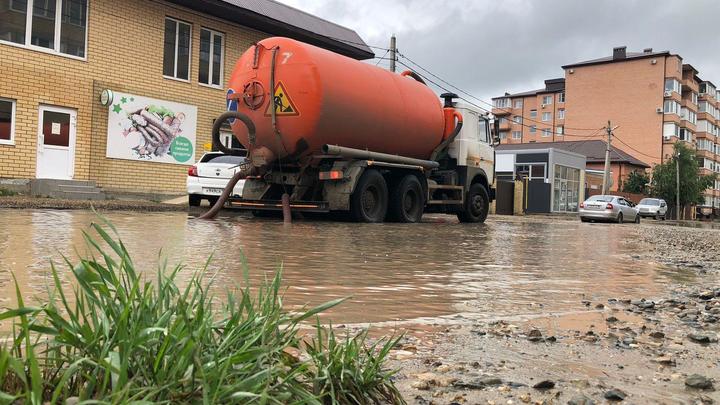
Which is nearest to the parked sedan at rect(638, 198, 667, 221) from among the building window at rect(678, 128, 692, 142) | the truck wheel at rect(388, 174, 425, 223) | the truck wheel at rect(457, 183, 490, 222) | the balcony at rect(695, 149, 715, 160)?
the building window at rect(678, 128, 692, 142)

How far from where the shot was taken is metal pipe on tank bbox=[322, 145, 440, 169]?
37.7 ft

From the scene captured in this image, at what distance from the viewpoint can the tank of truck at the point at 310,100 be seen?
11211 mm

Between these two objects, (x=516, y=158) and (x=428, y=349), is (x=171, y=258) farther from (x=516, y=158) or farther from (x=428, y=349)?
(x=516, y=158)

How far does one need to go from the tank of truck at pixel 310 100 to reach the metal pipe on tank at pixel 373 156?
22cm

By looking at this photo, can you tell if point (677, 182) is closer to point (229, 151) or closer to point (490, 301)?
point (229, 151)

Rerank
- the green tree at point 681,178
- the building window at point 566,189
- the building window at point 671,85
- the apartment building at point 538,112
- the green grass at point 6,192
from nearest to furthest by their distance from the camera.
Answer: the green grass at point 6,192, the building window at point 566,189, the green tree at point 681,178, the building window at point 671,85, the apartment building at point 538,112

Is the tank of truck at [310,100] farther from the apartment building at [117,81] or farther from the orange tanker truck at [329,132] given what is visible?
the apartment building at [117,81]

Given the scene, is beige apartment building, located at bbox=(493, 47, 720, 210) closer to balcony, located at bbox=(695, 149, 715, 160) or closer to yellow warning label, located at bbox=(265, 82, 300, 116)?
balcony, located at bbox=(695, 149, 715, 160)

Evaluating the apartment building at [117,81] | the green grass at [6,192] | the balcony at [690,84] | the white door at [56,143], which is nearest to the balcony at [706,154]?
the balcony at [690,84]

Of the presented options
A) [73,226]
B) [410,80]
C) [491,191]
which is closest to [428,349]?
[73,226]

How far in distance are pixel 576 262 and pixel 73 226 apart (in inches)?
253

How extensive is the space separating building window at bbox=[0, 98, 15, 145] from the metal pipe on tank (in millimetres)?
9238

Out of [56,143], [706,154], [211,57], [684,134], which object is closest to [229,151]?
[56,143]

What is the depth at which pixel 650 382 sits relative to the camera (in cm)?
234
